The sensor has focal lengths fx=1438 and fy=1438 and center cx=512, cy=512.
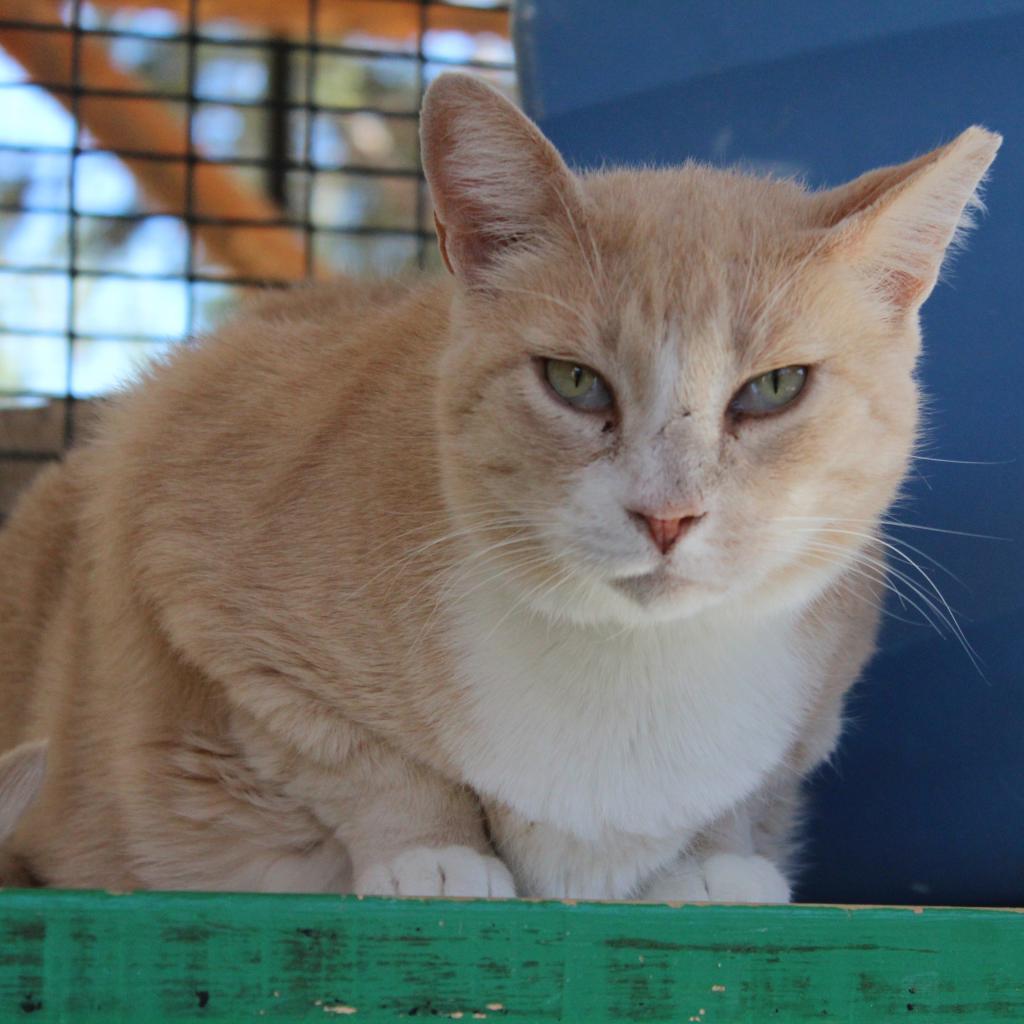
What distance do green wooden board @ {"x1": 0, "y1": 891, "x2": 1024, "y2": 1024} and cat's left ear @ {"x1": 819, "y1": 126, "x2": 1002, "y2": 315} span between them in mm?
620

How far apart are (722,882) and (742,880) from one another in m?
0.02

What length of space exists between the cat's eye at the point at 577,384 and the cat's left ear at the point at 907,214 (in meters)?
0.26

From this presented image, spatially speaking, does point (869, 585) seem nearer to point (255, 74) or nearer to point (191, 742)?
point (191, 742)

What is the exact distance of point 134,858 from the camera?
164 centimetres

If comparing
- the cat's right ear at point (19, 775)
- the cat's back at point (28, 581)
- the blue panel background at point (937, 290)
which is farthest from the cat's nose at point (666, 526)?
the cat's back at point (28, 581)

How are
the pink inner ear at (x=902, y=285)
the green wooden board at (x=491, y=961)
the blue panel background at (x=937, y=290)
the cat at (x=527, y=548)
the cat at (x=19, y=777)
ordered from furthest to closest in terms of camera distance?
Answer: 1. the blue panel background at (x=937, y=290)
2. the pink inner ear at (x=902, y=285)
3. the cat at (x=527, y=548)
4. the cat at (x=19, y=777)
5. the green wooden board at (x=491, y=961)

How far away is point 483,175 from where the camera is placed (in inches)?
55.6

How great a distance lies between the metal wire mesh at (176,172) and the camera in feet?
9.91

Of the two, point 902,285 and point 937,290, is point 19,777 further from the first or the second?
point 937,290

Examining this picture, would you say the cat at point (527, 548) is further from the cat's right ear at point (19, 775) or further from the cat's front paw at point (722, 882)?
the cat's right ear at point (19, 775)

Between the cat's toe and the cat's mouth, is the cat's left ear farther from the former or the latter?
the cat's toe

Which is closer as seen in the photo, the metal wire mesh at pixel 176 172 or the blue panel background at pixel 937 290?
the blue panel background at pixel 937 290

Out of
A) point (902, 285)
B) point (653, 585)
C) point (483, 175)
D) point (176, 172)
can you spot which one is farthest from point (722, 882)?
point (176, 172)

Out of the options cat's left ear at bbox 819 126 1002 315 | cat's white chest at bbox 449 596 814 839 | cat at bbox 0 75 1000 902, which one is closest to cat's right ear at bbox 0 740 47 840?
cat at bbox 0 75 1000 902
